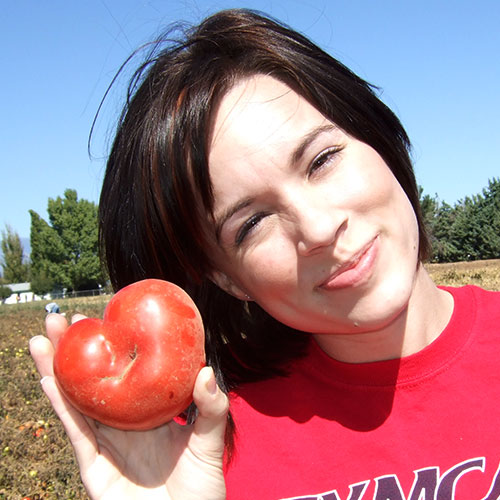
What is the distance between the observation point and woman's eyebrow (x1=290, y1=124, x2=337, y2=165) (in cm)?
151

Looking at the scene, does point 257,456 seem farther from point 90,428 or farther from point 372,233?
point 372,233

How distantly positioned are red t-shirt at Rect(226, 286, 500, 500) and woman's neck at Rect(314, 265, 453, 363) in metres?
Answer: 0.04

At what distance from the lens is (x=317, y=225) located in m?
1.46

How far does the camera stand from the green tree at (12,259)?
57900 mm

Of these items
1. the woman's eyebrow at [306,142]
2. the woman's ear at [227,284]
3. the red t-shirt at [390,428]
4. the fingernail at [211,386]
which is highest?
the woman's eyebrow at [306,142]

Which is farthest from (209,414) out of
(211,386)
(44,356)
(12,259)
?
(12,259)

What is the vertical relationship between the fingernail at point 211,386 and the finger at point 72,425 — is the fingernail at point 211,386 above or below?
above

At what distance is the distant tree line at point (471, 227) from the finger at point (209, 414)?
41.1 m

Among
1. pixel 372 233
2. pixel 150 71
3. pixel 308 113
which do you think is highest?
pixel 150 71

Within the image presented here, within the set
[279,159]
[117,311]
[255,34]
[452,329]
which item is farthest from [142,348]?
[255,34]

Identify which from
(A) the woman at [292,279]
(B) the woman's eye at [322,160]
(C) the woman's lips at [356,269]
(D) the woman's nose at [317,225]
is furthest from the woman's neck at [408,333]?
(B) the woman's eye at [322,160]

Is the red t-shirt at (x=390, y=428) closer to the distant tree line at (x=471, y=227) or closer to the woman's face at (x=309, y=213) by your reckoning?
the woman's face at (x=309, y=213)

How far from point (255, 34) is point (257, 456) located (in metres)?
1.38

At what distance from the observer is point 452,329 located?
171 centimetres
